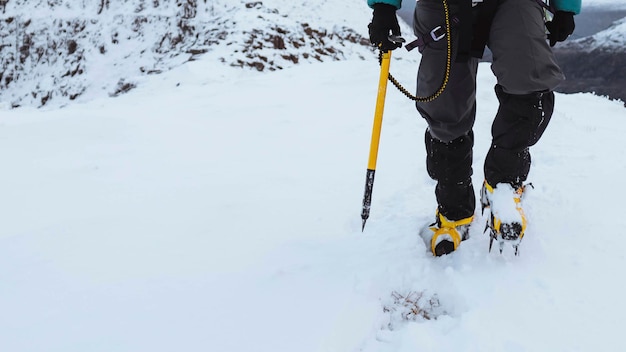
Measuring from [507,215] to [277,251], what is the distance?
44.0 inches

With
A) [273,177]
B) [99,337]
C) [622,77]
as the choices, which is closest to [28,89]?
[273,177]

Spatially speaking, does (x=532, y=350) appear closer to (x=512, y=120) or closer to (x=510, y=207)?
(x=510, y=207)

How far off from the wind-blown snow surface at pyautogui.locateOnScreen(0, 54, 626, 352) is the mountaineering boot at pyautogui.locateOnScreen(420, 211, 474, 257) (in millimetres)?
61

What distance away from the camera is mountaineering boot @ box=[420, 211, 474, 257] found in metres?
2.29

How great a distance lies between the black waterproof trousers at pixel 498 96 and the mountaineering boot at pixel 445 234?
41 millimetres

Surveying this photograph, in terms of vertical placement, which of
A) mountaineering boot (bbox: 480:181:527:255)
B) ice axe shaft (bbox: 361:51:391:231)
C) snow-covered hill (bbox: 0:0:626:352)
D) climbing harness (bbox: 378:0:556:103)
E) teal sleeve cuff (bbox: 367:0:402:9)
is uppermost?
teal sleeve cuff (bbox: 367:0:402:9)

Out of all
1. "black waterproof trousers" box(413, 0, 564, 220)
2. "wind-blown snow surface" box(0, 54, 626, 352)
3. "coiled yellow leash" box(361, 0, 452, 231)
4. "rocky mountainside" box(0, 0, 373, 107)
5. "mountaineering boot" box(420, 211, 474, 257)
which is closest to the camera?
"wind-blown snow surface" box(0, 54, 626, 352)

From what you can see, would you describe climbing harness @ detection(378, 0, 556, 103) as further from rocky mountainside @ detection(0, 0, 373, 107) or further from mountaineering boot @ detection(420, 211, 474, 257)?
rocky mountainside @ detection(0, 0, 373, 107)

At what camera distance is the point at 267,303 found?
1909mm

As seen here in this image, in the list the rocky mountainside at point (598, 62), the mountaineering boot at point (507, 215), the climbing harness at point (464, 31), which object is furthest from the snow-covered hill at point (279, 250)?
the rocky mountainside at point (598, 62)

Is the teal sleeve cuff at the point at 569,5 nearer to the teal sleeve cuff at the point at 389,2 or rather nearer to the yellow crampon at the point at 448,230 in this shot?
the teal sleeve cuff at the point at 389,2

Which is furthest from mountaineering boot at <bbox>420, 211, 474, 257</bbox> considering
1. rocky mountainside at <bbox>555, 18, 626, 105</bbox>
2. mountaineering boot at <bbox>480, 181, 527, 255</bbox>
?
rocky mountainside at <bbox>555, 18, 626, 105</bbox>

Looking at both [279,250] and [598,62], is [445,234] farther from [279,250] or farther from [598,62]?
[598,62]

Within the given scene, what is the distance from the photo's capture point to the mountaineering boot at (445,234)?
2295 mm
